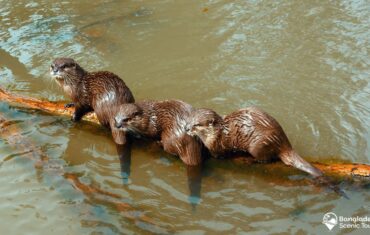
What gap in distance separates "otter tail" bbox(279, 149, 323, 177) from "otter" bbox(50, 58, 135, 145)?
1.72 meters

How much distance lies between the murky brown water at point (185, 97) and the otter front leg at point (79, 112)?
10cm

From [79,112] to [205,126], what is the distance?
166 centimetres

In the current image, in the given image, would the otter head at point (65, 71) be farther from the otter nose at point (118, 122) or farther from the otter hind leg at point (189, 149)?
the otter hind leg at point (189, 149)

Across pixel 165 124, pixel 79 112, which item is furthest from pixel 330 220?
pixel 79 112

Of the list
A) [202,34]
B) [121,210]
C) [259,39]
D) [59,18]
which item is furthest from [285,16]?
[121,210]

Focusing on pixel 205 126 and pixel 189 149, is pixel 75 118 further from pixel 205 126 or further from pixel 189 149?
pixel 205 126

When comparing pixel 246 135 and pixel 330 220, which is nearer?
pixel 330 220

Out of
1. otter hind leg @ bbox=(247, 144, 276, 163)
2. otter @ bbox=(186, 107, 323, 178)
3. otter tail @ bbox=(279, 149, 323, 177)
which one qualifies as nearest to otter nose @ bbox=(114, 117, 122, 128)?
otter @ bbox=(186, 107, 323, 178)

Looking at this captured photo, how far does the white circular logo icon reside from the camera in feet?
10.3

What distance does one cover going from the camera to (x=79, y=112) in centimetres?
477

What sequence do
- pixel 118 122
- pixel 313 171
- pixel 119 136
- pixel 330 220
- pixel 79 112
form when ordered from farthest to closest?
pixel 79 112 < pixel 119 136 < pixel 118 122 < pixel 313 171 < pixel 330 220

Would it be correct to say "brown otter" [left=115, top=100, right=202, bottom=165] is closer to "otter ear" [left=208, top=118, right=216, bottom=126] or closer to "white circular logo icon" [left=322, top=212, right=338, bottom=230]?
"otter ear" [left=208, top=118, right=216, bottom=126]

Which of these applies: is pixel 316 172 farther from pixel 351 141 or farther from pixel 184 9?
pixel 184 9

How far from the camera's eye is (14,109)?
5023mm
